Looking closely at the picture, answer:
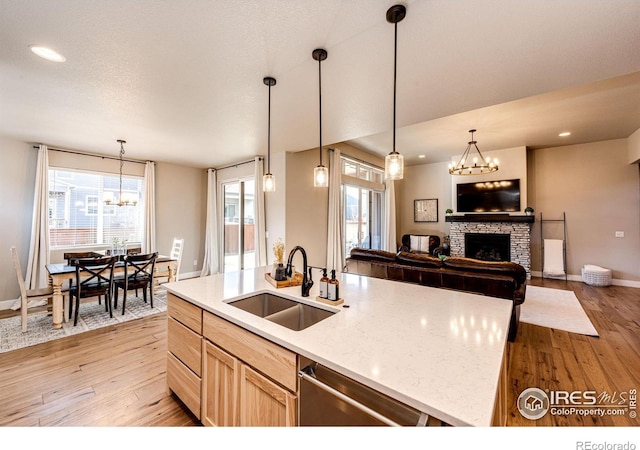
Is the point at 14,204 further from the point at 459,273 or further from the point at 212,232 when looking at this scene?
the point at 459,273

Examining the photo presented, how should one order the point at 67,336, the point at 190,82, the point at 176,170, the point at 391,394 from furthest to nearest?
the point at 176,170
the point at 67,336
the point at 190,82
the point at 391,394

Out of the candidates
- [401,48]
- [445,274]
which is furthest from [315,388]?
[445,274]

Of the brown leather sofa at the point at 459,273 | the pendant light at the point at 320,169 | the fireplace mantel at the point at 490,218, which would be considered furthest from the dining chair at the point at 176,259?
the fireplace mantel at the point at 490,218

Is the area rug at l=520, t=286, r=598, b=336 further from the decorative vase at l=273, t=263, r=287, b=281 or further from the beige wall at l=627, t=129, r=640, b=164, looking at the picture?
the decorative vase at l=273, t=263, r=287, b=281

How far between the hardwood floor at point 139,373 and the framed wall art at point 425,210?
4519 mm

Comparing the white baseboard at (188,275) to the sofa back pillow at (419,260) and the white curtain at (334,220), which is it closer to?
the white curtain at (334,220)

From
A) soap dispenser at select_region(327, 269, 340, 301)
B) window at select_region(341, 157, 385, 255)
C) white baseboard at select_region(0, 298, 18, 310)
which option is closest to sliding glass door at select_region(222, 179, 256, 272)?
window at select_region(341, 157, 385, 255)

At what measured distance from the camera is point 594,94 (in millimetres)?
3354

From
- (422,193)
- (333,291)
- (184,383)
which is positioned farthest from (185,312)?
(422,193)

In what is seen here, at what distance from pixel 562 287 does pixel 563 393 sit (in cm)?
410

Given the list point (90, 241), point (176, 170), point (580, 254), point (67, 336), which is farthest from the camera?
point (176, 170)

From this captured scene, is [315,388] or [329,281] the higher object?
[329,281]

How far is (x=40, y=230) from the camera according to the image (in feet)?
13.8
